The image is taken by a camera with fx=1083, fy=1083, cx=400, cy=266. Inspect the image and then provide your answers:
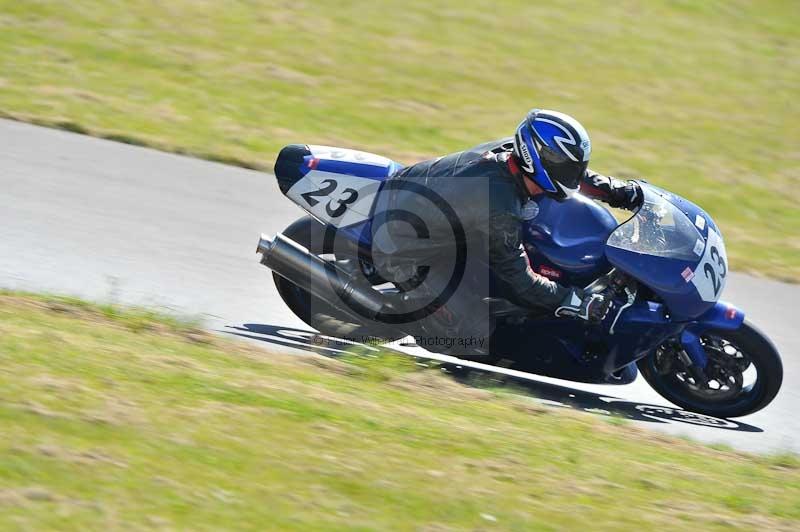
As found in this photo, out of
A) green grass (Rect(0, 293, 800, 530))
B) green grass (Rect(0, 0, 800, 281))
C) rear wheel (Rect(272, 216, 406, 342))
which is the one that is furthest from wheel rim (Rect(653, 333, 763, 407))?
green grass (Rect(0, 0, 800, 281))

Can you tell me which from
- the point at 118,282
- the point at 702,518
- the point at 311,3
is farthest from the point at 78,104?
the point at 702,518

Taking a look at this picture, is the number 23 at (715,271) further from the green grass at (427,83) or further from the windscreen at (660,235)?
the green grass at (427,83)

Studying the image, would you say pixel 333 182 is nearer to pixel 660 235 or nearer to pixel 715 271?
pixel 660 235

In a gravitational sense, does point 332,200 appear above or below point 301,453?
above

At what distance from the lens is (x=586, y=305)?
19.2 feet

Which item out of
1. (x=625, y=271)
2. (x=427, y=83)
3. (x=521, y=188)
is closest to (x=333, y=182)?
(x=521, y=188)

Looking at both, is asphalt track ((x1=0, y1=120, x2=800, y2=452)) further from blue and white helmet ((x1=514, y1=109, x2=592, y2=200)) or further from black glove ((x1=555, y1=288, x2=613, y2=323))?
blue and white helmet ((x1=514, y1=109, x2=592, y2=200))

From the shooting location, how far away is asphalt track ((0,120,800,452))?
249 inches

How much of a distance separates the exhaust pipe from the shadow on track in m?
0.32

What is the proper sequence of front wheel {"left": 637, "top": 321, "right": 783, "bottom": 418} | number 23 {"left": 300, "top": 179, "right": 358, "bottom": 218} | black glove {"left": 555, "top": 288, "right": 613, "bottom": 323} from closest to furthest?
1. black glove {"left": 555, "top": 288, "right": 613, "bottom": 323}
2. front wheel {"left": 637, "top": 321, "right": 783, "bottom": 418}
3. number 23 {"left": 300, "top": 179, "right": 358, "bottom": 218}

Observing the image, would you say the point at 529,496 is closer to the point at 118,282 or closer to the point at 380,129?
the point at 118,282

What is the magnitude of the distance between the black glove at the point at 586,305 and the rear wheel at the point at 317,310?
40.2 inches

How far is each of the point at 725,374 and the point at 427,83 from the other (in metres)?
7.31

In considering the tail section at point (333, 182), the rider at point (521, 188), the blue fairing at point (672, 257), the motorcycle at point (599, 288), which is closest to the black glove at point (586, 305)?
the rider at point (521, 188)
